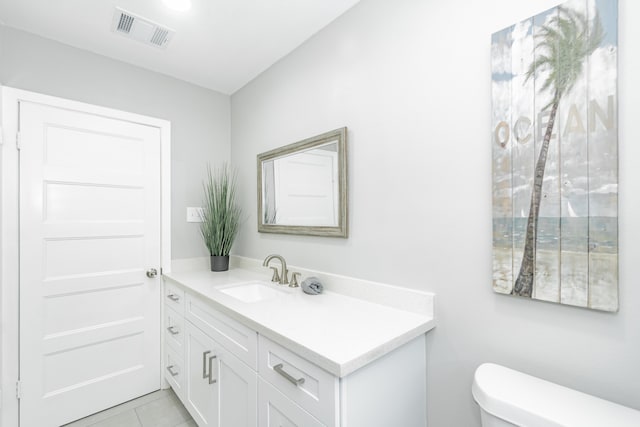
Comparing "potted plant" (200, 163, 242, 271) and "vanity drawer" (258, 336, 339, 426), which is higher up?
"potted plant" (200, 163, 242, 271)

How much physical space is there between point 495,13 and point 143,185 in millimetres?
2263

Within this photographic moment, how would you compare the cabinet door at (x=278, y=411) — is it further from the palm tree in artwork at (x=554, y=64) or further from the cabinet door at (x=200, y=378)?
the palm tree in artwork at (x=554, y=64)

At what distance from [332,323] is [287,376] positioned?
0.26 meters

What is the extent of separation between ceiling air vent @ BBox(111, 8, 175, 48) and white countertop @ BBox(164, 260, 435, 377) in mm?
1547

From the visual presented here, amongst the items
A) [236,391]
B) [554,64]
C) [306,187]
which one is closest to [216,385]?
[236,391]

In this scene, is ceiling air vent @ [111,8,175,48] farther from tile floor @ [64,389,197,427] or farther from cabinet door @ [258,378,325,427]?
tile floor @ [64,389,197,427]

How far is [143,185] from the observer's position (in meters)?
A: 2.16

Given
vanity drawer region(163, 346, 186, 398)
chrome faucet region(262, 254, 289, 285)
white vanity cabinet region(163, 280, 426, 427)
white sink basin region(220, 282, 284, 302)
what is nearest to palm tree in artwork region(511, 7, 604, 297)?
white vanity cabinet region(163, 280, 426, 427)

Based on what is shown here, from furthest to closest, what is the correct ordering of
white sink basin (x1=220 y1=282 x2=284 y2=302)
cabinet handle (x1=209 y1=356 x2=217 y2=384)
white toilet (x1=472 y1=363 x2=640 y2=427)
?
1. white sink basin (x1=220 y1=282 x2=284 y2=302)
2. cabinet handle (x1=209 y1=356 x2=217 y2=384)
3. white toilet (x1=472 y1=363 x2=640 y2=427)

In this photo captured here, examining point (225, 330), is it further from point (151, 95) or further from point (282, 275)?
point (151, 95)

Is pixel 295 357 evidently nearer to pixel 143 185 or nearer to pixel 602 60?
pixel 602 60

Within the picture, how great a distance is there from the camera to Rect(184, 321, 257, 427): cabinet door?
1.25m

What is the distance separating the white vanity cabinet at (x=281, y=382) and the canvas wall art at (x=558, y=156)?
1.65 ft

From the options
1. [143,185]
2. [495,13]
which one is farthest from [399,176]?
[143,185]
